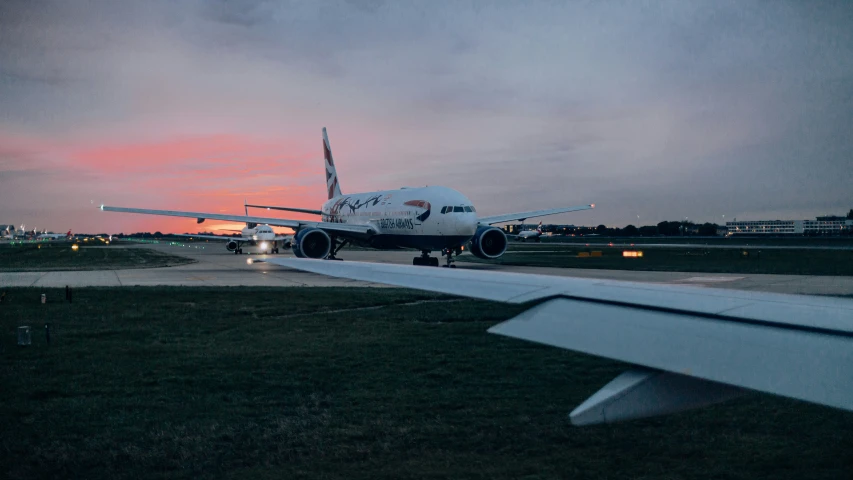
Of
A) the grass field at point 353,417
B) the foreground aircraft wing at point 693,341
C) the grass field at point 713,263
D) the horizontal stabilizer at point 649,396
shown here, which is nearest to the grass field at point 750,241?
the grass field at point 713,263

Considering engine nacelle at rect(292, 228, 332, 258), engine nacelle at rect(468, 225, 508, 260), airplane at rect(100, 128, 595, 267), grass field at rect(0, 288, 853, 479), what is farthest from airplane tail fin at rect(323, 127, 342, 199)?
grass field at rect(0, 288, 853, 479)

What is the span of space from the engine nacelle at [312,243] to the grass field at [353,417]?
1671cm

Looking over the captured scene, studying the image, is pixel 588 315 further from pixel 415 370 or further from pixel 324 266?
pixel 415 370

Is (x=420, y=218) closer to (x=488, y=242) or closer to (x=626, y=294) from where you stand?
(x=488, y=242)

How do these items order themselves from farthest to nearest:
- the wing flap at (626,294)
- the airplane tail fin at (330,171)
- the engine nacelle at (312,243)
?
the airplane tail fin at (330,171) < the engine nacelle at (312,243) < the wing flap at (626,294)

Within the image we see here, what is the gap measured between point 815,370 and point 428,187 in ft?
83.8

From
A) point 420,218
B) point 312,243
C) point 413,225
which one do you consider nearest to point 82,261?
point 312,243

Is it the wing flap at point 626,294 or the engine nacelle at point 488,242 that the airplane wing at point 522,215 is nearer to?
the engine nacelle at point 488,242

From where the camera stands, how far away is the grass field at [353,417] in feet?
15.0

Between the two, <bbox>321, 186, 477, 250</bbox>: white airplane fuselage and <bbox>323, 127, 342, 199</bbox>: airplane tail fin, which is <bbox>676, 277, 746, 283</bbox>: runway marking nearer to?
<bbox>321, 186, 477, 250</bbox>: white airplane fuselage

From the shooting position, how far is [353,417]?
572cm

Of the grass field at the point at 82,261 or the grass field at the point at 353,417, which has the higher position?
the grass field at the point at 82,261

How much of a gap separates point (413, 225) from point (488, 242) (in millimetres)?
3410

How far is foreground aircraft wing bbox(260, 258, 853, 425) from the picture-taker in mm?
2209
